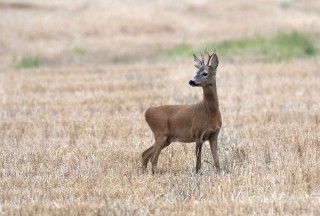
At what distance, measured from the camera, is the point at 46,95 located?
1761 centimetres

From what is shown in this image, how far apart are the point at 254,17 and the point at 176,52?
12552 millimetres

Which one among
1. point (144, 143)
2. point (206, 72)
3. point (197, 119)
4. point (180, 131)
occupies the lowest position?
point (144, 143)

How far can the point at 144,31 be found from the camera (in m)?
33.5

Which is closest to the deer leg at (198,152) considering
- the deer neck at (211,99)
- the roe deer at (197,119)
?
the roe deer at (197,119)

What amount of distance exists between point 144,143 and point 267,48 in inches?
573

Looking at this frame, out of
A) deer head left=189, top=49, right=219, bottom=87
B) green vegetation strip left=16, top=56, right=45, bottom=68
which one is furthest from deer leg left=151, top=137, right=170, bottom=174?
green vegetation strip left=16, top=56, right=45, bottom=68

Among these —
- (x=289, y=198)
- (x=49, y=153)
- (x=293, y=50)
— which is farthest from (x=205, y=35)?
(x=289, y=198)

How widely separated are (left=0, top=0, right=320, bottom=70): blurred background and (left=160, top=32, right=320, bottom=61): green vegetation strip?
3 cm

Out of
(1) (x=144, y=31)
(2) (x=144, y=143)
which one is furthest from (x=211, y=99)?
(1) (x=144, y=31)

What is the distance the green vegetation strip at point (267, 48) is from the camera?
2480cm

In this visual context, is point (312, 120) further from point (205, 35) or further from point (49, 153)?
point (205, 35)

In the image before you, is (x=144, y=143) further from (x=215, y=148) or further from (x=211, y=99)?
(x=211, y=99)

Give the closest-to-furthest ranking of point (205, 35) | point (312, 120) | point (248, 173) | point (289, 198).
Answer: point (289, 198) < point (248, 173) < point (312, 120) < point (205, 35)

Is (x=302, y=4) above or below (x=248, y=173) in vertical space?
above
